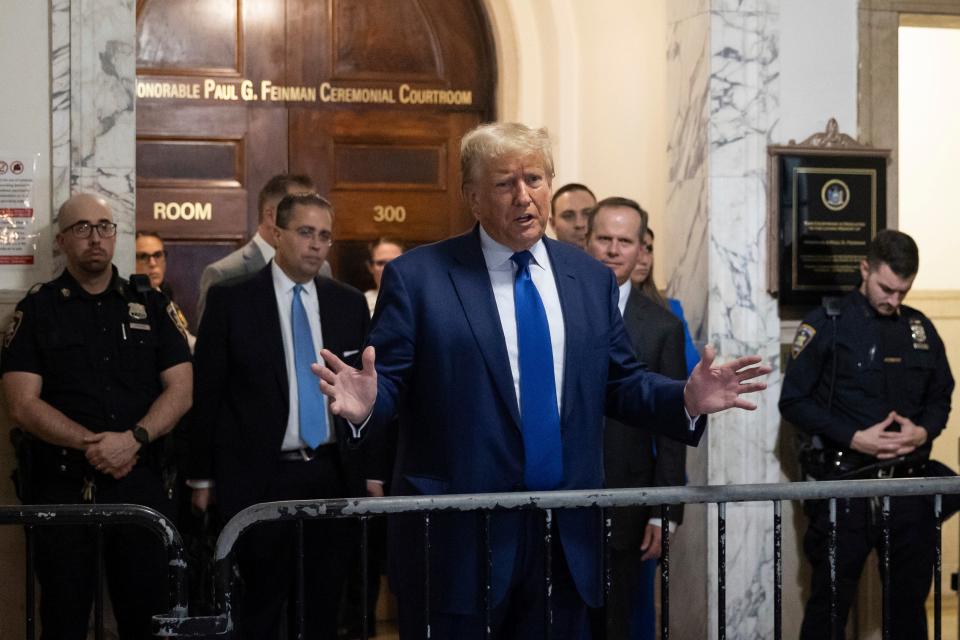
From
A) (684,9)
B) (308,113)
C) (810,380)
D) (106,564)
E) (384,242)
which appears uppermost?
(684,9)

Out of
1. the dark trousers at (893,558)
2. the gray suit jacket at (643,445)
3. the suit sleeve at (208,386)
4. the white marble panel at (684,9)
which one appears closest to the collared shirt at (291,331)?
the suit sleeve at (208,386)

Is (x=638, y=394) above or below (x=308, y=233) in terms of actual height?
below

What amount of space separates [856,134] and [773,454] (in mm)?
1580

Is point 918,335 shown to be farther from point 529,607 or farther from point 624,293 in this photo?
point 529,607

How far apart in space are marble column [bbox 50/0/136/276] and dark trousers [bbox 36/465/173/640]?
986 millimetres

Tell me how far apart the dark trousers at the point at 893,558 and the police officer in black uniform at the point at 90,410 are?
Result: 2733 millimetres

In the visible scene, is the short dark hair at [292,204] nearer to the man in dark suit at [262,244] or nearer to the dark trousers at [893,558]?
the man in dark suit at [262,244]

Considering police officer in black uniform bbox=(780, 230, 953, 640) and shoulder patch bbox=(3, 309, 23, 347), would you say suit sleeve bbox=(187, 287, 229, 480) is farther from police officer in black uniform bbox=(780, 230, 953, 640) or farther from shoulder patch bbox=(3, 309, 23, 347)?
police officer in black uniform bbox=(780, 230, 953, 640)

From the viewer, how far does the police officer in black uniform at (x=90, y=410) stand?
501 cm

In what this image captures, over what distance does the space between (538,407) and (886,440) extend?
2801 millimetres

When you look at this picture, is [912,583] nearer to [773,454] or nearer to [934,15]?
[773,454]

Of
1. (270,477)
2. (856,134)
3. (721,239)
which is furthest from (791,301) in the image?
(270,477)

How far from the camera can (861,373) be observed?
582 cm

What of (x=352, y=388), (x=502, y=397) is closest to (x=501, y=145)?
(x=502, y=397)
